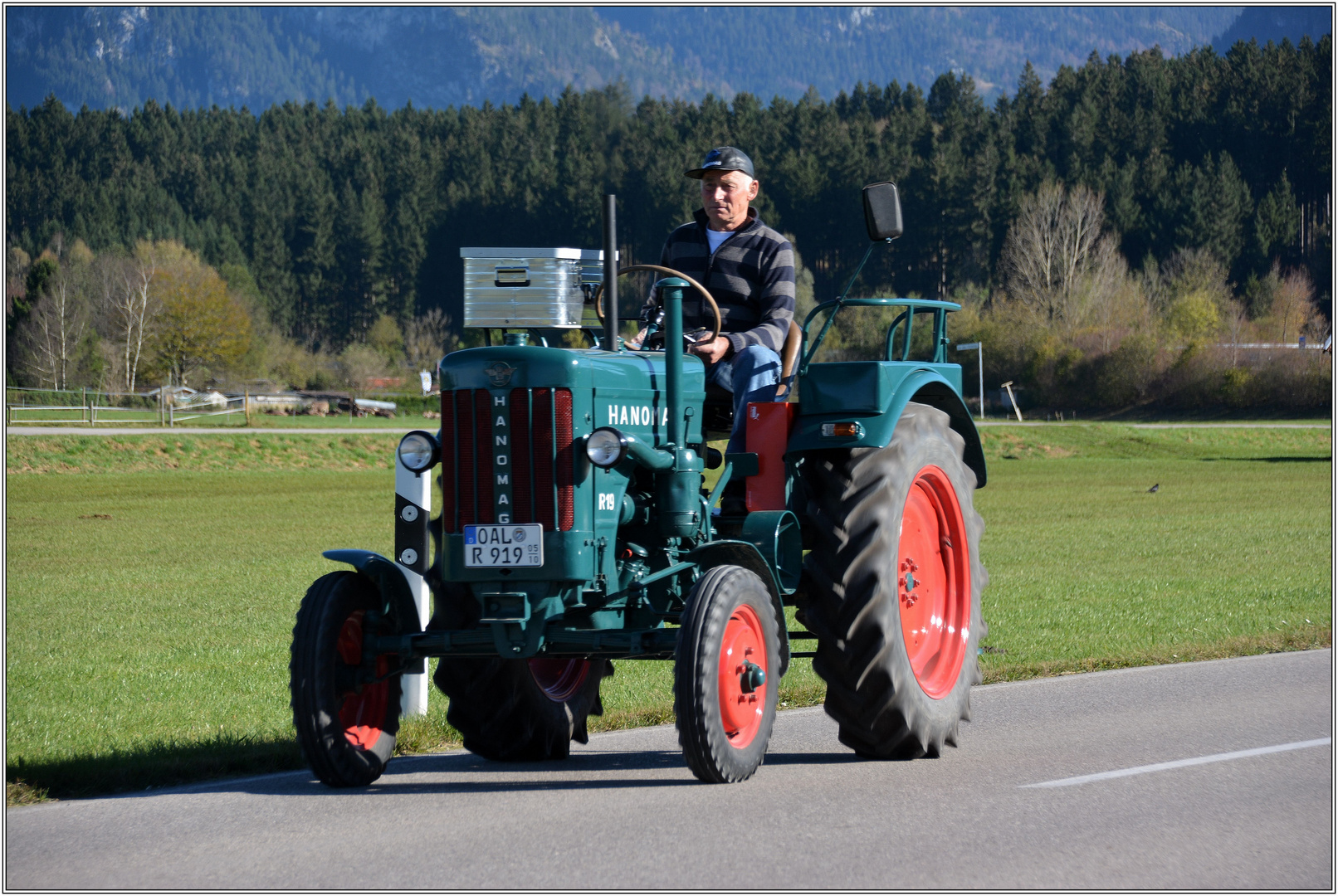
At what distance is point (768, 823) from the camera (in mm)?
5484

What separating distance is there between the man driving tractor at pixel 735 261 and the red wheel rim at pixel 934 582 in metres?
0.92

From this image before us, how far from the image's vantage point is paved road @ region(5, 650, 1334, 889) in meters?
4.83

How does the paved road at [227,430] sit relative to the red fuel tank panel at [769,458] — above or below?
below

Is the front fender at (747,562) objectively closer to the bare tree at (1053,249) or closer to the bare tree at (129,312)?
the bare tree at (129,312)

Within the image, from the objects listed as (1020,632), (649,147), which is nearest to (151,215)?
(649,147)

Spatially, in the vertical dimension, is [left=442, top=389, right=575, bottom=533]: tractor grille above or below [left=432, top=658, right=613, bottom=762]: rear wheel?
above

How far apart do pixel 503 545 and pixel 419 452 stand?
2.03ft

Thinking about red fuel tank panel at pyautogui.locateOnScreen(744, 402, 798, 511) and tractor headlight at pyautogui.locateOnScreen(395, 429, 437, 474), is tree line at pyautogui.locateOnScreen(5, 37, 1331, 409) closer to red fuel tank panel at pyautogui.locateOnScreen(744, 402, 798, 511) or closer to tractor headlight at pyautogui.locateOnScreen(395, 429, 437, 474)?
red fuel tank panel at pyautogui.locateOnScreen(744, 402, 798, 511)

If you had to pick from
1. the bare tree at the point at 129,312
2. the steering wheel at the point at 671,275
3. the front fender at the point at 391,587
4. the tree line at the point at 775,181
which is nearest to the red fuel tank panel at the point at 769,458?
the steering wheel at the point at 671,275

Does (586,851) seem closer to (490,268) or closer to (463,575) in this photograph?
(463,575)

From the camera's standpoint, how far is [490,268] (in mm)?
6871

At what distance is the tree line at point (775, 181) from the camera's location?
353ft

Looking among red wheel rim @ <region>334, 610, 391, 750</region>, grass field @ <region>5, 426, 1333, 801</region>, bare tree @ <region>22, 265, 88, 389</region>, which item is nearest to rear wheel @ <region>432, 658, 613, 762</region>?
red wheel rim @ <region>334, 610, 391, 750</region>

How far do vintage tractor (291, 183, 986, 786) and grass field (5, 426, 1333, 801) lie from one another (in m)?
1.13
